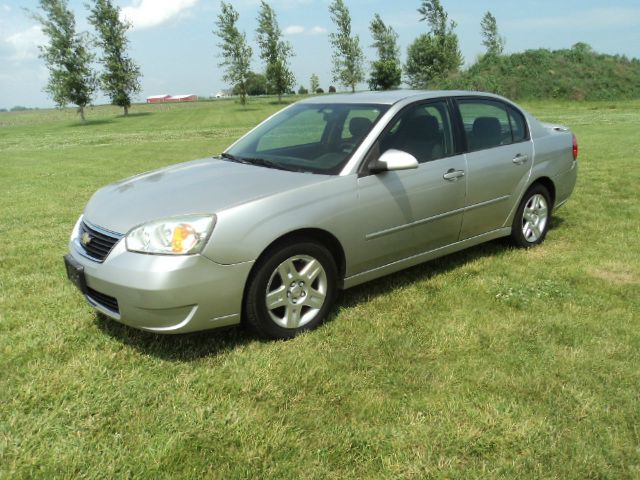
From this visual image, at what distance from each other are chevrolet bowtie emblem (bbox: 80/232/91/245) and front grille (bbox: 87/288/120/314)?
32 cm

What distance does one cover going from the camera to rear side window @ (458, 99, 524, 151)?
4824 millimetres

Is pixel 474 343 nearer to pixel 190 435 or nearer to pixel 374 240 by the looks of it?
pixel 374 240

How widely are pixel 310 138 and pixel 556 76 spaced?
42851 millimetres

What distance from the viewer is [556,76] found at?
41.8 meters

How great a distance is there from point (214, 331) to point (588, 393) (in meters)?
2.31

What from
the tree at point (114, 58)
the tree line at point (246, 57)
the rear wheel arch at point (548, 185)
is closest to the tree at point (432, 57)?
the tree line at point (246, 57)

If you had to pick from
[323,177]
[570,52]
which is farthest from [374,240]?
[570,52]

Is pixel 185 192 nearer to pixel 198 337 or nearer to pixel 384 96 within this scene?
pixel 198 337

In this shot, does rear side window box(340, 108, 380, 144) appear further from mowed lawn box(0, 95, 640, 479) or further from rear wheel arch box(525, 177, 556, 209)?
rear wheel arch box(525, 177, 556, 209)

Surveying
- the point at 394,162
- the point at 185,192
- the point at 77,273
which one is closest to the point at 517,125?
the point at 394,162

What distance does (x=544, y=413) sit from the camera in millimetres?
2820

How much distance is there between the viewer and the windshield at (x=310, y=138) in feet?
13.3

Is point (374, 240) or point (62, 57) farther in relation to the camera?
point (62, 57)

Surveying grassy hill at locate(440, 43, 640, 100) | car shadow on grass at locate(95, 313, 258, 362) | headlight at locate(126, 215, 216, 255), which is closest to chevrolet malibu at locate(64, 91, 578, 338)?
headlight at locate(126, 215, 216, 255)
